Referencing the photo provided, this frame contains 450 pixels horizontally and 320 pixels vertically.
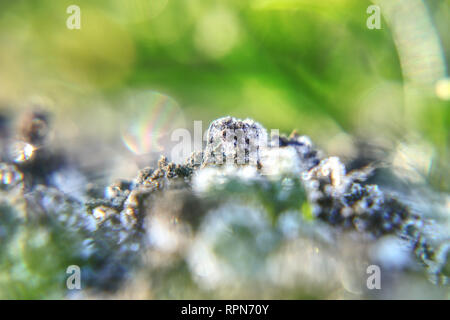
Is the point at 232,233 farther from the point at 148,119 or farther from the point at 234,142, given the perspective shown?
the point at 148,119

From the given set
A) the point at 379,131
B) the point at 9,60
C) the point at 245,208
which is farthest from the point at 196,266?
the point at 9,60

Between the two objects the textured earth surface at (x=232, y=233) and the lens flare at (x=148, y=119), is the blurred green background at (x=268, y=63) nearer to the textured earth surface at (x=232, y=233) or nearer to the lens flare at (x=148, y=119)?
the lens flare at (x=148, y=119)

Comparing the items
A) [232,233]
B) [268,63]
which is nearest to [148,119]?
[268,63]

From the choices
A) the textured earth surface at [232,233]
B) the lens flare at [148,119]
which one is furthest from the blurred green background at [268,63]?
the textured earth surface at [232,233]

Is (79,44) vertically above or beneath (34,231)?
above
